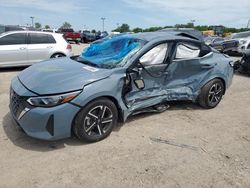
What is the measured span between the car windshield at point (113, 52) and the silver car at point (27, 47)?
4.60 meters

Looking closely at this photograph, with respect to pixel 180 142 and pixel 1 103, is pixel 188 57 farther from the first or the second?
pixel 1 103

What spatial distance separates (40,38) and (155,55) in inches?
237

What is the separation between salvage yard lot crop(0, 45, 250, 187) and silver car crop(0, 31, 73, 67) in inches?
176

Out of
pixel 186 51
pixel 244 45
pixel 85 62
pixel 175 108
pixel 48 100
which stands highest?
pixel 244 45

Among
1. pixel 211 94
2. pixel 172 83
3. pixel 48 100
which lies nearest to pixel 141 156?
pixel 48 100

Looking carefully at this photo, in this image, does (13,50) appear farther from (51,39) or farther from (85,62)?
(85,62)

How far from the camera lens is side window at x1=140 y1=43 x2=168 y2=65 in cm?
418

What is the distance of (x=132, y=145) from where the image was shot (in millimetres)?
3574

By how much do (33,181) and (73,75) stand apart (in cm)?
148

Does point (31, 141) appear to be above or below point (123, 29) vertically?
below

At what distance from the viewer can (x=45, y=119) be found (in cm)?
313

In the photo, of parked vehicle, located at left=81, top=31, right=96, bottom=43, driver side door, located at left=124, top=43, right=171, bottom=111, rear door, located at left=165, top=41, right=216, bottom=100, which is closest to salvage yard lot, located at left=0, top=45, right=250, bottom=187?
driver side door, located at left=124, top=43, right=171, bottom=111

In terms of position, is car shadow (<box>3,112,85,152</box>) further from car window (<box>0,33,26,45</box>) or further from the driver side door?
car window (<box>0,33,26,45</box>)

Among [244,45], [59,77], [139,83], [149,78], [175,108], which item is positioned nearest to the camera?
[59,77]
